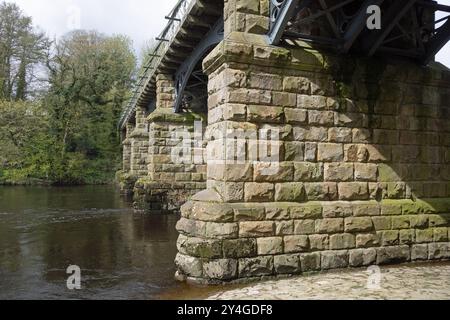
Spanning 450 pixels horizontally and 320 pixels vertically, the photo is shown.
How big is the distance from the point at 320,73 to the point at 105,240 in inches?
242

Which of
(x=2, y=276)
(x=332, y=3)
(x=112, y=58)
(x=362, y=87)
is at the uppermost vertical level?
(x=112, y=58)

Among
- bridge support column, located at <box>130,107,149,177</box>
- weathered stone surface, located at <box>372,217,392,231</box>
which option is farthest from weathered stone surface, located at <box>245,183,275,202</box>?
bridge support column, located at <box>130,107,149,177</box>

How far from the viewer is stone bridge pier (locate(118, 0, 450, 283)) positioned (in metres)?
5.93

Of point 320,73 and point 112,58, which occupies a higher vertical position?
point 112,58

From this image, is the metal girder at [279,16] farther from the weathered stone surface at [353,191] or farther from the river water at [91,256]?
the river water at [91,256]

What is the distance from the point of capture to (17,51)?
113 ft

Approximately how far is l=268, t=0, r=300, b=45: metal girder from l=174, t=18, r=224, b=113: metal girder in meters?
3.84

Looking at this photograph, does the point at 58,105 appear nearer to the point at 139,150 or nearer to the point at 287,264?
the point at 139,150

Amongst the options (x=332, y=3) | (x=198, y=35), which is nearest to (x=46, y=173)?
(x=198, y=35)

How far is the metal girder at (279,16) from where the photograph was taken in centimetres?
580

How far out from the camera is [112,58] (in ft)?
132

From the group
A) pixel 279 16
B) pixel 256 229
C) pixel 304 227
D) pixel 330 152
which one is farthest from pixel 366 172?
→ pixel 279 16

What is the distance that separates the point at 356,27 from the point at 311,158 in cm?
204
